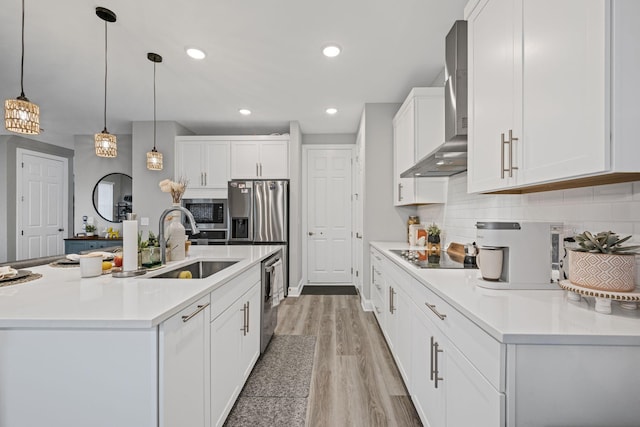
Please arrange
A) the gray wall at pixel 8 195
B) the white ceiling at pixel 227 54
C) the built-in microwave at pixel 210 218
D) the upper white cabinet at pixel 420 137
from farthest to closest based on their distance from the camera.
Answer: the gray wall at pixel 8 195
the built-in microwave at pixel 210 218
the upper white cabinet at pixel 420 137
the white ceiling at pixel 227 54

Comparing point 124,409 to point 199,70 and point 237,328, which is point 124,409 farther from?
point 199,70

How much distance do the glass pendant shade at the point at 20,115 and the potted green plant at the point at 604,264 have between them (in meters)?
2.93

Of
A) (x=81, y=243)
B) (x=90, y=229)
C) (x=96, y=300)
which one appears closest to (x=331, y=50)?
(x=96, y=300)

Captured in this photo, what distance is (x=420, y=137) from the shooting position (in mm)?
2939

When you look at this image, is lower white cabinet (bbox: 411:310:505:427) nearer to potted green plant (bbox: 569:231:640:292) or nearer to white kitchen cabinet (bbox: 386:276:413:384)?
white kitchen cabinet (bbox: 386:276:413:384)

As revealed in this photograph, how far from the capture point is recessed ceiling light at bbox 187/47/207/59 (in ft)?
8.92

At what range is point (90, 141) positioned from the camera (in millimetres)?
5617

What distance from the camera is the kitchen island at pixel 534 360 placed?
0.85 metres

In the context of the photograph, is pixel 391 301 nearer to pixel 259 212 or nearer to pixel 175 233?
pixel 175 233

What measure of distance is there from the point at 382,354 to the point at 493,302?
71.6 inches

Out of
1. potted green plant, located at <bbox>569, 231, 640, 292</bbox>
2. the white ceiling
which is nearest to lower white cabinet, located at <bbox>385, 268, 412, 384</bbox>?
potted green plant, located at <bbox>569, 231, 640, 292</bbox>

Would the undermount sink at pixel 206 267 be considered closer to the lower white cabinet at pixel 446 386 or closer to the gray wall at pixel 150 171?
the lower white cabinet at pixel 446 386

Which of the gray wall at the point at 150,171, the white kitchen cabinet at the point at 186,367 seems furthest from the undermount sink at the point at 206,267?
the gray wall at the point at 150,171

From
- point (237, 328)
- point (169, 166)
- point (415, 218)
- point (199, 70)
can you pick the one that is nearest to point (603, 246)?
point (237, 328)
